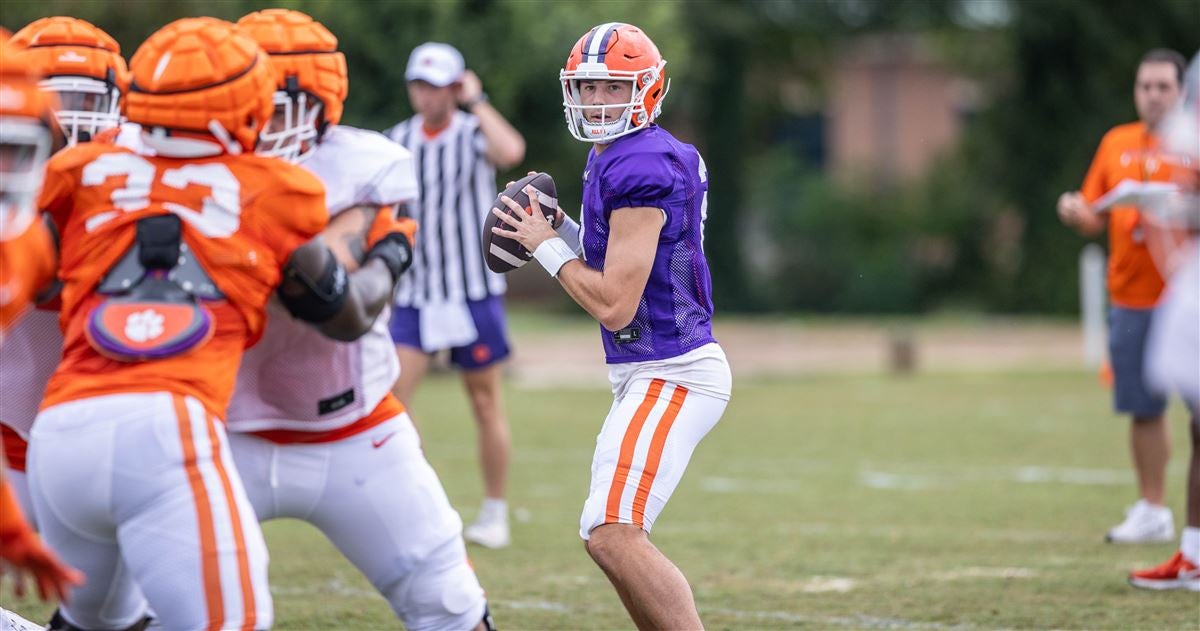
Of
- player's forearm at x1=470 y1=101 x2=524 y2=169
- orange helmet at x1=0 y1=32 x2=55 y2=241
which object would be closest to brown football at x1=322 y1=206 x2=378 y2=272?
orange helmet at x1=0 y1=32 x2=55 y2=241

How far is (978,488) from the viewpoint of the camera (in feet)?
28.9

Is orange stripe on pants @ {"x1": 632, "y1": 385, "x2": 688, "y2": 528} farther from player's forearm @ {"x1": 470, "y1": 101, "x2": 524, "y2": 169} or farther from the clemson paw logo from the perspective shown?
player's forearm @ {"x1": 470, "y1": 101, "x2": 524, "y2": 169}

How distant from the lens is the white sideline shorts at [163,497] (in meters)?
3.22

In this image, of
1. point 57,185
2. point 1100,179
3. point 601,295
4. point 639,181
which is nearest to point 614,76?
point 639,181

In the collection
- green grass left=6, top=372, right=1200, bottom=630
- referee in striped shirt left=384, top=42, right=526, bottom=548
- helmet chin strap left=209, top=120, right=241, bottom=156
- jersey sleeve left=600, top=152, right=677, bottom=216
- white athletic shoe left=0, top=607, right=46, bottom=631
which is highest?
helmet chin strap left=209, top=120, right=241, bottom=156

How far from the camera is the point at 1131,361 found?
22.6 feet

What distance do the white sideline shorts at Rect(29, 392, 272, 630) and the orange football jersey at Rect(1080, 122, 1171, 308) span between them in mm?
4673

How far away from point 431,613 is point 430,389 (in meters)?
11.2

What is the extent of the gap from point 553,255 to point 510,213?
20 centimetres

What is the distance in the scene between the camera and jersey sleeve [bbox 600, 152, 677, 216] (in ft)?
13.7

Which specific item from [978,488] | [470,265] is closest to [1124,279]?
[978,488]

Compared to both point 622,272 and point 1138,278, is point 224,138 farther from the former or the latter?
point 1138,278

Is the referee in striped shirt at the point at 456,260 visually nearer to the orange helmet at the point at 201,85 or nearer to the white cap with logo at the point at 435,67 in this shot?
the white cap with logo at the point at 435,67

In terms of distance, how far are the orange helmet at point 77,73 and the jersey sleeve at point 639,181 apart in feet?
4.84
